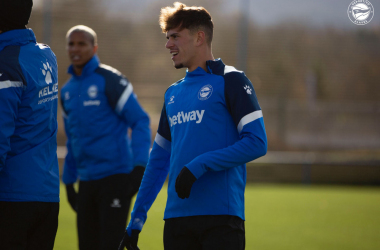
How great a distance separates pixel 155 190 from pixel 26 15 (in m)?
1.20

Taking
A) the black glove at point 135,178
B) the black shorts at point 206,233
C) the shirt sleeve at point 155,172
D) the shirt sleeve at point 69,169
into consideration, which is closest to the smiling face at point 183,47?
the shirt sleeve at point 155,172

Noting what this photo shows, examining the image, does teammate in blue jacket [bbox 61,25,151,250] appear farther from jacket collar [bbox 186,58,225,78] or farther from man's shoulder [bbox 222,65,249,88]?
man's shoulder [bbox 222,65,249,88]

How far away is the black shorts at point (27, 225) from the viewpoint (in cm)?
234

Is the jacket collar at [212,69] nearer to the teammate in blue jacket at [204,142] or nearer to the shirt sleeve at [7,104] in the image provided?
the teammate in blue jacket at [204,142]

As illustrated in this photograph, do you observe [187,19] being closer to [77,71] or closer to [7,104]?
[7,104]

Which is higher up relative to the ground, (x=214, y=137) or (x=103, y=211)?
(x=214, y=137)

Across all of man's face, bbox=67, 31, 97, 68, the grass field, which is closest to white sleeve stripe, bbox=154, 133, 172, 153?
man's face, bbox=67, 31, 97, 68

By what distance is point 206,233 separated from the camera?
97.3 inches

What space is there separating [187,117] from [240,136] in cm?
31

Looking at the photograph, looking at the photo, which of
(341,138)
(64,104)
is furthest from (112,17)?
(64,104)

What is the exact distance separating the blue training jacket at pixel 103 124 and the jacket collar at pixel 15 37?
64.3 inches

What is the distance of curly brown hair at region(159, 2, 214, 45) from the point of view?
274 centimetres

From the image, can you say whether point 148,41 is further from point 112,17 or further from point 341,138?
point 341,138

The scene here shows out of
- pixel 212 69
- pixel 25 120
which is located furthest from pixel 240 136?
pixel 25 120
